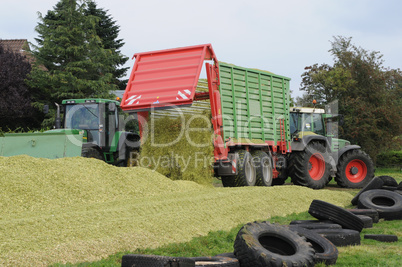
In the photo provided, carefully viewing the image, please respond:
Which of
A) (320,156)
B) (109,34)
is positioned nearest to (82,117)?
(320,156)

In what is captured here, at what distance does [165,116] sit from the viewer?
34.5ft

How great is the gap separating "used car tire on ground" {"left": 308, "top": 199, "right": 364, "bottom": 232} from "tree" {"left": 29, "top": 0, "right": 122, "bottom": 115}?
19905mm

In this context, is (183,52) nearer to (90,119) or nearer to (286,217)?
(90,119)

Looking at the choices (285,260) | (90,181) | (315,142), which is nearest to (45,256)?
(285,260)

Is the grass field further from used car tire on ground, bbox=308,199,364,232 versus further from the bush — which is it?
the bush

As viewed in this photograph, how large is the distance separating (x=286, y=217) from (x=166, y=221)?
2759 millimetres

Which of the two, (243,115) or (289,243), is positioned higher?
(243,115)

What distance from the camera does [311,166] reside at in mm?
14289

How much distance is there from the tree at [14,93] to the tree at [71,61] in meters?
0.64

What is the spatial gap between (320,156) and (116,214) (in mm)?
9529

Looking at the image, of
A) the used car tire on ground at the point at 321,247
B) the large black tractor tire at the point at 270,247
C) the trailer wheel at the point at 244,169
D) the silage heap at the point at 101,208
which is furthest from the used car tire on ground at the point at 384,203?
the large black tractor tire at the point at 270,247

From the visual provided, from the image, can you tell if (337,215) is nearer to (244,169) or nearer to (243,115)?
(244,169)

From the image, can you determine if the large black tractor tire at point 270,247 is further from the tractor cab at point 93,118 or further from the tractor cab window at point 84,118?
the tractor cab window at point 84,118

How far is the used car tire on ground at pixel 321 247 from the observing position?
4566mm
